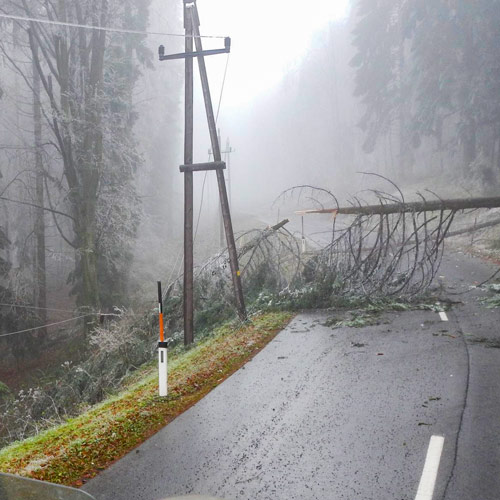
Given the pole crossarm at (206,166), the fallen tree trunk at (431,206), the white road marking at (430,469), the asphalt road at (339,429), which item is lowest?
the asphalt road at (339,429)

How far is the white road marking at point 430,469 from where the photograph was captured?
4.20m

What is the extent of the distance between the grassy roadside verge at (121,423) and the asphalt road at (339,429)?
0.23 metres

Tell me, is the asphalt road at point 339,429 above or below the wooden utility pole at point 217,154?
below

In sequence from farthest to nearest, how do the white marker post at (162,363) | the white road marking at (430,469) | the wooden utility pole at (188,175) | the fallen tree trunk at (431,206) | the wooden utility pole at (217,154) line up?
the fallen tree trunk at (431,206) → the wooden utility pole at (217,154) → the wooden utility pole at (188,175) → the white marker post at (162,363) → the white road marking at (430,469)

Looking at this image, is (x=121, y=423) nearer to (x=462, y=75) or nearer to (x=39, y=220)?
(x=39, y=220)

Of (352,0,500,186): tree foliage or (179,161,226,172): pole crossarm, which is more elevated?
(352,0,500,186): tree foliage

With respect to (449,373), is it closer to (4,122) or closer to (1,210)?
(1,210)

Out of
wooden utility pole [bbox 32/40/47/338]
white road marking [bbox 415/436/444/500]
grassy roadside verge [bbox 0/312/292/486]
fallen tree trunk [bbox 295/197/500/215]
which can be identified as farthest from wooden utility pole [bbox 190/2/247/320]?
wooden utility pole [bbox 32/40/47/338]

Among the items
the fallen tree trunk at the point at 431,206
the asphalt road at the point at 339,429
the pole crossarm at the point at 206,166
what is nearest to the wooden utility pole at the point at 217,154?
the pole crossarm at the point at 206,166

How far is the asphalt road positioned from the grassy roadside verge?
23 cm

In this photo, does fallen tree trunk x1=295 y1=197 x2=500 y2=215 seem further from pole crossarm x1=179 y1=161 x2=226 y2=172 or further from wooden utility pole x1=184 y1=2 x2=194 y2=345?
wooden utility pole x1=184 y1=2 x2=194 y2=345

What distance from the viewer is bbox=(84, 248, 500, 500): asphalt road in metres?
4.48

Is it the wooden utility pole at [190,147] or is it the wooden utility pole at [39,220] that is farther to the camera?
the wooden utility pole at [39,220]

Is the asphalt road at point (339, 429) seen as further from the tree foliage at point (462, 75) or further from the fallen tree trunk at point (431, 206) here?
the tree foliage at point (462, 75)
